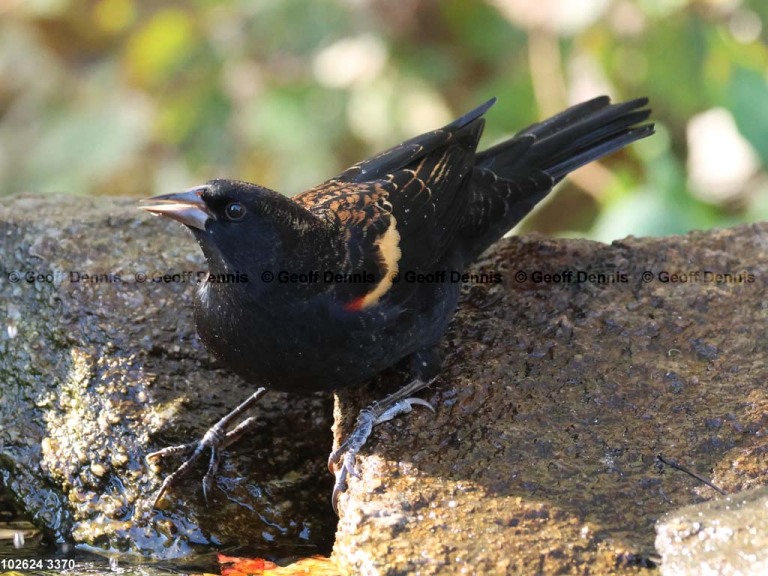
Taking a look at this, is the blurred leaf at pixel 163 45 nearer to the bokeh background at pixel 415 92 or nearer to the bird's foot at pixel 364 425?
the bokeh background at pixel 415 92

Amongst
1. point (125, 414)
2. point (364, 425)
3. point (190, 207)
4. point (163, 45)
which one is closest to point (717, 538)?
point (364, 425)

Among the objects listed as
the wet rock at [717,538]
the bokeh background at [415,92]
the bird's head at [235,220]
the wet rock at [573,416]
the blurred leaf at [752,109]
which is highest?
the bokeh background at [415,92]

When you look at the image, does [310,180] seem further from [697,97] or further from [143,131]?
[697,97]

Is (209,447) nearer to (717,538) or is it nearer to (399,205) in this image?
(399,205)

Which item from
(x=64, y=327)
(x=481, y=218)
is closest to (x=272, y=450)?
(x=64, y=327)

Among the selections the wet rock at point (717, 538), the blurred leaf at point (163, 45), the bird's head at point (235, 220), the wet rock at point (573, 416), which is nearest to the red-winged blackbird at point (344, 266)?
A: the bird's head at point (235, 220)

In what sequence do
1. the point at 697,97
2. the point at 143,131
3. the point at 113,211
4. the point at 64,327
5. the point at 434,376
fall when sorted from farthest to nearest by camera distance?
1. the point at 143,131
2. the point at 697,97
3. the point at 113,211
4. the point at 64,327
5. the point at 434,376
